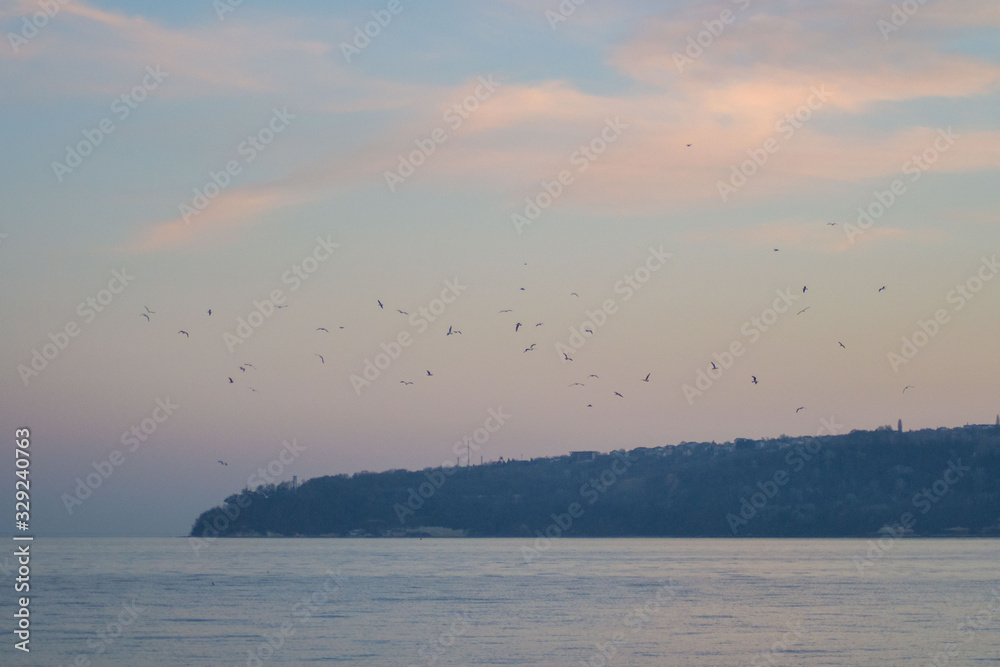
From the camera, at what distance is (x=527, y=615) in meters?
62.0

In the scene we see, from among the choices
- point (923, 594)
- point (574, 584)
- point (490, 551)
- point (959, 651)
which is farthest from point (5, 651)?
point (490, 551)

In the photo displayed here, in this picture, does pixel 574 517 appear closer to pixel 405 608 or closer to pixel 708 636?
pixel 405 608

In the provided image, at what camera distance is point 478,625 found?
5756 centimetres

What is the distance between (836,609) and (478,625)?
21.0m

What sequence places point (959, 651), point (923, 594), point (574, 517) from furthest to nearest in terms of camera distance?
1. point (574, 517)
2. point (923, 594)
3. point (959, 651)
